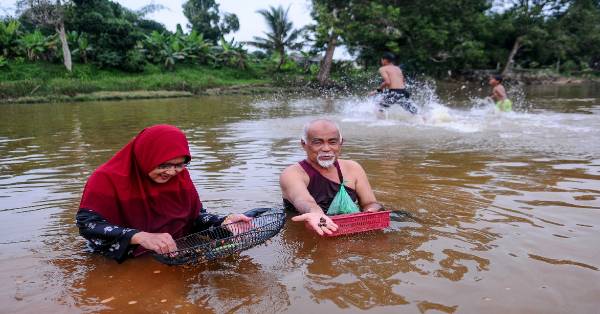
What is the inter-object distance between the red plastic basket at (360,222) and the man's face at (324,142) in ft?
2.06

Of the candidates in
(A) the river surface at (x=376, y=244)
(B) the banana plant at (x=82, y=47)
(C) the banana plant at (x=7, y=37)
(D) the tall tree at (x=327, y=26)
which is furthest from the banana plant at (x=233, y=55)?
(A) the river surface at (x=376, y=244)

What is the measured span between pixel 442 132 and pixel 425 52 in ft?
73.1

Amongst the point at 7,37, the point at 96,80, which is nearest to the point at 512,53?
the point at 96,80

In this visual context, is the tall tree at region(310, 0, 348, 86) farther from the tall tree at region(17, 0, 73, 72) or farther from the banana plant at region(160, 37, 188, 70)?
the tall tree at region(17, 0, 73, 72)

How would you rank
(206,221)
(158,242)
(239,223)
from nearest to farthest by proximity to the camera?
(158,242), (239,223), (206,221)

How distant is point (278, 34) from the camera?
32375mm

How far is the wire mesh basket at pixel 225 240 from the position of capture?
2851mm

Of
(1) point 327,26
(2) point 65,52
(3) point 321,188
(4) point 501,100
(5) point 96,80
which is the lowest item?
(3) point 321,188

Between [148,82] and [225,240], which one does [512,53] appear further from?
[225,240]

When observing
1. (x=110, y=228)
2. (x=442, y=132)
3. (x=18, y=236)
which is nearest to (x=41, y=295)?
(x=110, y=228)

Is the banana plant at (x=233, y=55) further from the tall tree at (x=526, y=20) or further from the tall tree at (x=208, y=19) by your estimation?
the tall tree at (x=526, y=20)

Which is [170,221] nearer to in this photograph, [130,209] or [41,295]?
[130,209]

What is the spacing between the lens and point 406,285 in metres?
2.88

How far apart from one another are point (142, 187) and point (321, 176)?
1540 millimetres
